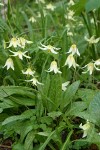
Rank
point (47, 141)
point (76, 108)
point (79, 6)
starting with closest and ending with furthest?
point (47, 141) → point (76, 108) → point (79, 6)

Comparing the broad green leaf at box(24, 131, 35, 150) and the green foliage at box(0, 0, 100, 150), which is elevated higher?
the green foliage at box(0, 0, 100, 150)

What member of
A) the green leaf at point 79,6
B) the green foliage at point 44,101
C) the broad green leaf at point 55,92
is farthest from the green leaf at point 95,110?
the green leaf at point 79,6

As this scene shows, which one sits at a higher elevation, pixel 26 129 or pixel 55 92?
pixel 55 92

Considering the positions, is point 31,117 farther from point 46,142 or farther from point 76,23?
point 76,23

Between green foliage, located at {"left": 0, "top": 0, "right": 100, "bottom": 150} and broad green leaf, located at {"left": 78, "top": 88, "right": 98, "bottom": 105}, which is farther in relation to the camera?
broad green leaf, located at {"left": 78, "top": 88, "right": 98, "bottom": 105}

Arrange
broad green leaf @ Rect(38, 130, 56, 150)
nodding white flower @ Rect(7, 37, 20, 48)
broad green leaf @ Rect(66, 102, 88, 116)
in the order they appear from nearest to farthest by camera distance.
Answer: broad green leaf @ Rect(38, 130, 56, 150) → broad green leaf @ Rect(66, 102, 88, 116) → nodding white flower @ Rect(7, 37, 20, 48)

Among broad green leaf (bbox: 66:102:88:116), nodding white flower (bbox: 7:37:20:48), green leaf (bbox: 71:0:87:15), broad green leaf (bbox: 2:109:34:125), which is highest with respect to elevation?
green leaf (bbox: 71:0:87:15)

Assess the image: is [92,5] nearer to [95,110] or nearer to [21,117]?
[95,110]

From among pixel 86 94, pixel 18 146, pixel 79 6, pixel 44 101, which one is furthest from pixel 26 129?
pixel 79 6

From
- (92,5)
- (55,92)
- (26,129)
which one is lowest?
(26,129)

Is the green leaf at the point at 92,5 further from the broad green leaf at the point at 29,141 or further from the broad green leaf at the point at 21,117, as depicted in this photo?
the broad green leaf at the point at 29,141

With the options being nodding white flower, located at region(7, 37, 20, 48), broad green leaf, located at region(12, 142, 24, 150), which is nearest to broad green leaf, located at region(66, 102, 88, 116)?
broad green leaf, located at region(12, 142, 24, 150)

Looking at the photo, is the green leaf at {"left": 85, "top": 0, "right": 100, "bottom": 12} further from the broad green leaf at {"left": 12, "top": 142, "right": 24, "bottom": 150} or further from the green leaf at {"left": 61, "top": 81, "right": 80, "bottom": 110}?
the broad green leaf at {"left": 12, "top": 142, "right": 24, "bottom": 150}
